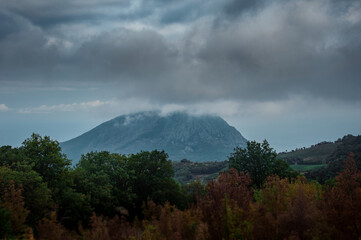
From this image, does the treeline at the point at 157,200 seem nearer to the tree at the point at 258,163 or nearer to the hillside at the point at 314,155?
the tree at the point at 258,163

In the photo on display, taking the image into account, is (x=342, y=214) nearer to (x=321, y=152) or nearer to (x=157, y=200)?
(x=157, y=200)

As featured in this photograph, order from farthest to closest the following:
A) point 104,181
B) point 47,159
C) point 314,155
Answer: point 314,155 → point 104,181 → point 47,159

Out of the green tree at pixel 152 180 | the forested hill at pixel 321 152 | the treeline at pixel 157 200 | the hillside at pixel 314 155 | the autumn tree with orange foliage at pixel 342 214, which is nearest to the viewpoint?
the autumn tree with orange foliage at pixel 342 214

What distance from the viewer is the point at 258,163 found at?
50094 millimetres

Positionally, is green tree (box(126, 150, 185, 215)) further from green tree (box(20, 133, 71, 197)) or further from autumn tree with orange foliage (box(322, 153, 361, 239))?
autumn tree with orange foliage (box(322, 153, 361, 239))

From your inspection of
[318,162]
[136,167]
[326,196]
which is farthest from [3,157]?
[318,162]

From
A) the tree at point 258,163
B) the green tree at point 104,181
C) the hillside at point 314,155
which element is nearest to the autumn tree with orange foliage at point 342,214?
the green tree at point 104,181

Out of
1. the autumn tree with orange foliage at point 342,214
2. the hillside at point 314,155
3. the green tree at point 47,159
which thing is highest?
the green tree at point 47,159

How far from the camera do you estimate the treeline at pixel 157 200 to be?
13.3 metres

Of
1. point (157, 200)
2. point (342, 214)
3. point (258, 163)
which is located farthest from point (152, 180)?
point (342, 214)

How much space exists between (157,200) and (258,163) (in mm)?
18490

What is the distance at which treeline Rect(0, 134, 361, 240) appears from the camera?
13.3 m

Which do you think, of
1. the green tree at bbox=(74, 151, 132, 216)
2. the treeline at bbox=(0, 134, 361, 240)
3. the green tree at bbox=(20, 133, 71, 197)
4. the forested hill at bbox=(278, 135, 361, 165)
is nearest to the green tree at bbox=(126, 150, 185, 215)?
the treeline at bbox=(0, 134, 361, 240)

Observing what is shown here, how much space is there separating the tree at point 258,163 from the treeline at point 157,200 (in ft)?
0.52
